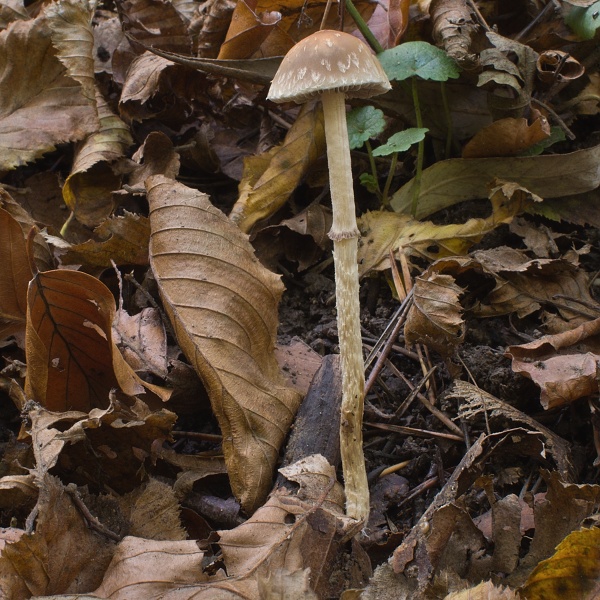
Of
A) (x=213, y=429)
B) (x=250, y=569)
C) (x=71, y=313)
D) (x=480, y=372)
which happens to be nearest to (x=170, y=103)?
(x=71, y=313)

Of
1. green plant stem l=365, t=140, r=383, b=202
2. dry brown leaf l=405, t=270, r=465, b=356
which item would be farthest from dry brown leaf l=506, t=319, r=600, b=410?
green plant stem l=365, t=140, r=383, b=202

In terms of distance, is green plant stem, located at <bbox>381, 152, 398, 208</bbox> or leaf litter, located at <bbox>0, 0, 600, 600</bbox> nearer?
leaf litter, located at <bbox>0, 0, 600, 600</bbox>

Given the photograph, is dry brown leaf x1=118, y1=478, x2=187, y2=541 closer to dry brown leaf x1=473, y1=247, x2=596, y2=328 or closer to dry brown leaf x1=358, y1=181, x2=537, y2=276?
dry brown leaf x1=358, y1=181, x2=537, y2=276

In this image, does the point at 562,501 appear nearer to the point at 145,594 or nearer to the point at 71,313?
the point at 145,594

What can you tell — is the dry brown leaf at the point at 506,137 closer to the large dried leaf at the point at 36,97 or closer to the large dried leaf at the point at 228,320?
the large dried leaf at the point at 228,320

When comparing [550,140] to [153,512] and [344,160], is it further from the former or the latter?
[153,512]

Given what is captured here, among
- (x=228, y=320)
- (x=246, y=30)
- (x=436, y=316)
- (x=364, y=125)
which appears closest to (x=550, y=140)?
(x=364, y=125)

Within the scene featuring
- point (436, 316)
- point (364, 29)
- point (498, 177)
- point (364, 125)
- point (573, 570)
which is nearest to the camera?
point (573, 570)
